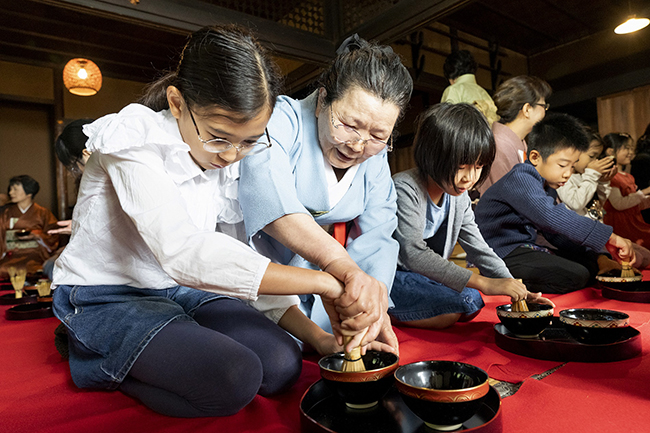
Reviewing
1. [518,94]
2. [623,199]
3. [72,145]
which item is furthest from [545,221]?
[72,145]

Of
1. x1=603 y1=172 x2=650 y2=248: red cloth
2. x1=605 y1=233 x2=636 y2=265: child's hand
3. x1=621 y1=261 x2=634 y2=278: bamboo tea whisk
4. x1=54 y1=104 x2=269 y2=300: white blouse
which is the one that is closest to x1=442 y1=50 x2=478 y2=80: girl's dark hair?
x1=603 y1=172 x2=650 y2=248: red cloth

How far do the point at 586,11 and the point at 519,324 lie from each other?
21.3 ft

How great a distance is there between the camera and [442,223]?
2279 mm

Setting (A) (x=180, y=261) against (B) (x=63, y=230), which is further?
(B) (x=63, y=230)

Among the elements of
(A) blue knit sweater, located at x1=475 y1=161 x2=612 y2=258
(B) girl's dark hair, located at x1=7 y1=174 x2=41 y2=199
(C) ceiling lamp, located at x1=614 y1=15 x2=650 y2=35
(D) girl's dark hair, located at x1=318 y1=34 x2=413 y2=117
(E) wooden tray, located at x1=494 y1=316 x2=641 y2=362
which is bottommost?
(E) wooden tray, located at x1=494 y1=316 x2=641 y2=362

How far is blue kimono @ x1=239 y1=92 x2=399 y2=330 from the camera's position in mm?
1496

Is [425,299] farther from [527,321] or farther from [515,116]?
[515,116]

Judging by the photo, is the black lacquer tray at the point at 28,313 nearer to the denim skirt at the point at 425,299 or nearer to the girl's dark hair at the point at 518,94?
the denim skirt at the point at 425,299

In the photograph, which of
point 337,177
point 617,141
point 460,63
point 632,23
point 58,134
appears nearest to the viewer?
point 337,177

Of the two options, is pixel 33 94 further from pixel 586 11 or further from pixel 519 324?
pixel 586 11

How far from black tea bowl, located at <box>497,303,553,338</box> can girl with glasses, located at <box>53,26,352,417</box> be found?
2.20ft

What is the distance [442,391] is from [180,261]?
25.7 inches

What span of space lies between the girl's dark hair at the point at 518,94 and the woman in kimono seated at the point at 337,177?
6.84 ft

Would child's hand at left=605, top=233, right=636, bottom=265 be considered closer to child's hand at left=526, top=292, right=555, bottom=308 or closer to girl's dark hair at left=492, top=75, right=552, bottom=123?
child's hand at left=526, top=292, right=555, bottom=308
